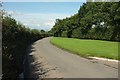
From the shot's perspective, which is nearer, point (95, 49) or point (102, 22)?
point (95, 49)

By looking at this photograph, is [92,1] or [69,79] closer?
[69,79]

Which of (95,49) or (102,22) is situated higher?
(102,22)

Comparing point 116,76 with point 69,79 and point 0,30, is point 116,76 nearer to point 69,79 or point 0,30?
point 69,79

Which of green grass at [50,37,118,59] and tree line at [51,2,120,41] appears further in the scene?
tree line at [51,2,120,41]

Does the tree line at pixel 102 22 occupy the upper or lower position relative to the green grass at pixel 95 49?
upper

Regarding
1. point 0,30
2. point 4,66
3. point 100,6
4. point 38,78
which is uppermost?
point 100,6

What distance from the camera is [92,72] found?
50.4 feet

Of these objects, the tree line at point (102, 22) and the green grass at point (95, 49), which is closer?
the green grass at point (95, 49)

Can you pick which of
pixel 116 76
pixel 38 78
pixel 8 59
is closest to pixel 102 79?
pixel 116 76

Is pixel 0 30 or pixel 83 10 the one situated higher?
pixel 83 10

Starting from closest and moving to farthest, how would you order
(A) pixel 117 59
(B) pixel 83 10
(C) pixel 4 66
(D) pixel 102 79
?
(C) pixel 4 66
(D) pixel 102 79
(A) pixel 117 59
(B) pixel 83 10

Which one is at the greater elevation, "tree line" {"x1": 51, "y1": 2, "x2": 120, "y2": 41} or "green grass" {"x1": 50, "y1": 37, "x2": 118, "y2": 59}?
"tree line" {"x1": 51, "y1": 2, "x2": 120, "y2": 41}

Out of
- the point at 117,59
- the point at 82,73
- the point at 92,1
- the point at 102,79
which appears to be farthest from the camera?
the point at 92,1

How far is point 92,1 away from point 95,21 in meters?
11.7
